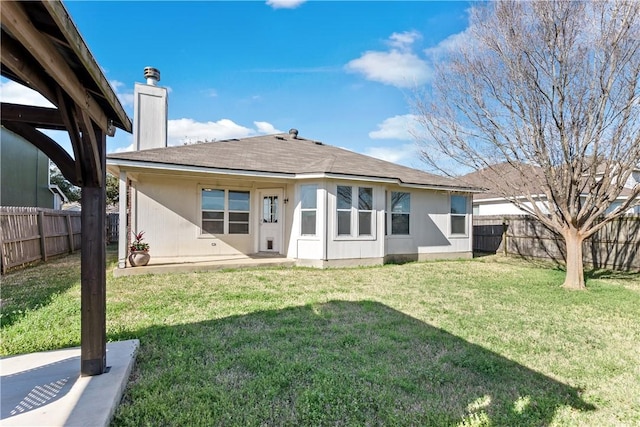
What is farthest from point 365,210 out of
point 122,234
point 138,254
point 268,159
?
point 122,234

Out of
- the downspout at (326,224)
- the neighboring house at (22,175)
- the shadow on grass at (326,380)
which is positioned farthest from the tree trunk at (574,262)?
the neighboring house at (22,175)

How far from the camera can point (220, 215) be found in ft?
34.9

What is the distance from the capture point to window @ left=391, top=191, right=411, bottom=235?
38.0ft

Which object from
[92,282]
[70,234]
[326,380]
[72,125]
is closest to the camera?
[72,125]

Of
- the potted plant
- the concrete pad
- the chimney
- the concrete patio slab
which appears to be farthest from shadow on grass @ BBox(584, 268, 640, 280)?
the chimney

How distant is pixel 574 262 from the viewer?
26.6 feet

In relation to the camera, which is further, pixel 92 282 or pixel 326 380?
pixel 326 380

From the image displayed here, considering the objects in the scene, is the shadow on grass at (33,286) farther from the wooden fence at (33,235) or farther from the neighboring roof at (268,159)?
the neighboring roof at (268,159)

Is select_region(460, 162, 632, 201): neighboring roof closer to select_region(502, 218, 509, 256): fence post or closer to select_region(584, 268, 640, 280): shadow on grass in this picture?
select_region(584, 268, 640, 280): shadow on grass

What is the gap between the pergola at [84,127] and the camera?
218cm

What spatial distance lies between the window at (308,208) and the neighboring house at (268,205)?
3 centimetres

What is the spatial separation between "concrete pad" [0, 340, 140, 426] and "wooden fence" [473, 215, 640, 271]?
13112 mm

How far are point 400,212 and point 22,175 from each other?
56.0ft

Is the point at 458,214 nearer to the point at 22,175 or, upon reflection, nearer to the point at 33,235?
the point at 33,235
